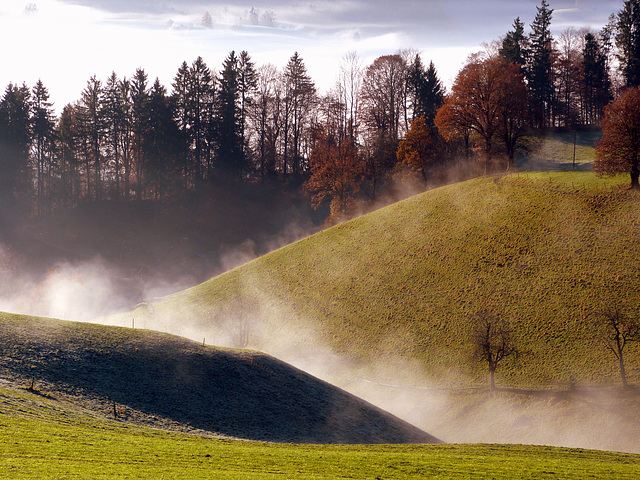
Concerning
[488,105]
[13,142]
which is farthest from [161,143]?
[488,105]

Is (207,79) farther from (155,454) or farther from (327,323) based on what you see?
(155,454)

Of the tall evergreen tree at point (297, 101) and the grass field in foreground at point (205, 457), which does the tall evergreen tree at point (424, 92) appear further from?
the grass field in foreground at point (205, 457)

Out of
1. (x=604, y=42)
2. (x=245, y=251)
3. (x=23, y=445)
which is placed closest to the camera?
(x=23, y=445)

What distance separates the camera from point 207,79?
109 m

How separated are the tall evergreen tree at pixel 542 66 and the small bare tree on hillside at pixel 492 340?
70282 mm

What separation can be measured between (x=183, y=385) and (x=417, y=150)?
63.1 m

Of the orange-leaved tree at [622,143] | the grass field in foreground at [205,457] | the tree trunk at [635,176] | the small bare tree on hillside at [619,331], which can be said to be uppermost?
the orange-leaved tree at [622,143]

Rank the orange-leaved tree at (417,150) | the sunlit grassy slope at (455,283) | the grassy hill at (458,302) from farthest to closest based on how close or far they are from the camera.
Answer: the orange-leaved tree at (417,150) → the sunlit grassy slope at (455,283) → the grassy hill at (458,302)

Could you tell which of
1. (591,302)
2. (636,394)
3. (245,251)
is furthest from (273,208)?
(636,394)

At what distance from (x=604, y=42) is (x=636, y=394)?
98774 mm

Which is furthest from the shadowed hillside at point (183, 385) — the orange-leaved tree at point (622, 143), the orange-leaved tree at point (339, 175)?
the orange-leaved tree at point (339, 175)

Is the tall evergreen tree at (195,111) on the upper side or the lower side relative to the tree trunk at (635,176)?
upper

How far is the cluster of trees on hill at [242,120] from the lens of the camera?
103m

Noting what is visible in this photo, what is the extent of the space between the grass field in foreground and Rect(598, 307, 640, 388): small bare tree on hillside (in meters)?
16.2
